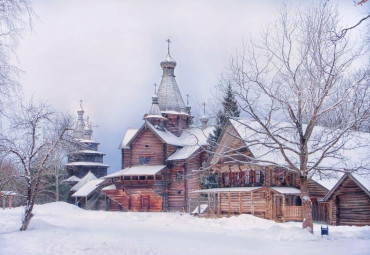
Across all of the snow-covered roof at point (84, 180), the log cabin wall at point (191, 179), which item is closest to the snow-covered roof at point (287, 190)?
the log cabin wall at point (191, 179)

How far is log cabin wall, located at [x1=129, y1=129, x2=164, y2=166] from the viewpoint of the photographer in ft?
165

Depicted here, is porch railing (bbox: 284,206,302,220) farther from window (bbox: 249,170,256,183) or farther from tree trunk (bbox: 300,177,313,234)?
tree trunk (bbox: 300,177,313,234)

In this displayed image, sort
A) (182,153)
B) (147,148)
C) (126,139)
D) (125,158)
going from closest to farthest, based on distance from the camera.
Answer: (182,153) → (147,148) → (125,158) → (126,139)

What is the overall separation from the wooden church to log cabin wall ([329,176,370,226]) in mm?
20451

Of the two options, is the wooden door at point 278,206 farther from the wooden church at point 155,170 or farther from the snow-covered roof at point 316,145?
the wooden church at point 155,170

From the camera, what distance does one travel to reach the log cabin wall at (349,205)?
26.8 meters

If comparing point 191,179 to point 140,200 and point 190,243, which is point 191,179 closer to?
point 140,200

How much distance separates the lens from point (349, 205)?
2780 cm

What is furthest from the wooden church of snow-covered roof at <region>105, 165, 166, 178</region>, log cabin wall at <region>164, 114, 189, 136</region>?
log cabin wall at <region>164, 114, 189, 136</region>

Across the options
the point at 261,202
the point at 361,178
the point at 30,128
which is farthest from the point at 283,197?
the point at 30,128

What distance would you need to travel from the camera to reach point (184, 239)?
19891 mm

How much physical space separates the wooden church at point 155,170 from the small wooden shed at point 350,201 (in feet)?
67.1

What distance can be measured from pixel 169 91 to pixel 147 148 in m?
10.3

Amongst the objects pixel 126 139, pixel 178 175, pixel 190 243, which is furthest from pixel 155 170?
pixel 190 243
